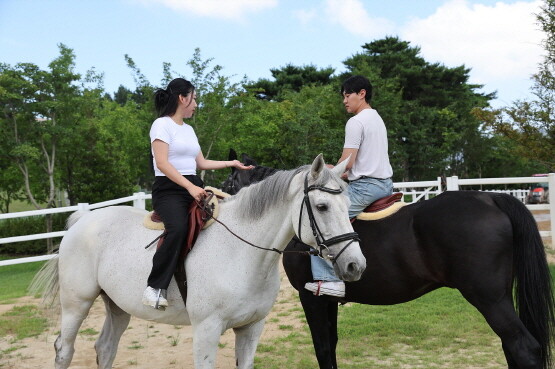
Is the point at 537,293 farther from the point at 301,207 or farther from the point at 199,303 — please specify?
the point at 199,303

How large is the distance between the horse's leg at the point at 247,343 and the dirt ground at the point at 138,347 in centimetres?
196

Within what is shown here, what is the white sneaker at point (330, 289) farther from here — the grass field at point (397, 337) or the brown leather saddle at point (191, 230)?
the grass field at point (397, 337)

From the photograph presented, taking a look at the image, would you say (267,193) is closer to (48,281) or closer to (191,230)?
(191,230)

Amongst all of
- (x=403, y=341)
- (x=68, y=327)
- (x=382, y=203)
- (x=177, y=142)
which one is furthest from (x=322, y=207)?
(x=403, y=341)

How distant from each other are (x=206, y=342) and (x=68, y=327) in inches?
55.2

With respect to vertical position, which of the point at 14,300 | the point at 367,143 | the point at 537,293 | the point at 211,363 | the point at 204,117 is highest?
the point at 204,117

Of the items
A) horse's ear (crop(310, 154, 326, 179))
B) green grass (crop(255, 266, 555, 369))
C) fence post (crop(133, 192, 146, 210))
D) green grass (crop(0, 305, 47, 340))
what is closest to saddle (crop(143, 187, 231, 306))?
horse's ear (crop(310, 154, 326, 179))

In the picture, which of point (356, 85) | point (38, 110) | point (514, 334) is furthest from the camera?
point (38, 110)

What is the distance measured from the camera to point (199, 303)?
3457 millimetres

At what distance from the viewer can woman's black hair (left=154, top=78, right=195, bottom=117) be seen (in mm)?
3852

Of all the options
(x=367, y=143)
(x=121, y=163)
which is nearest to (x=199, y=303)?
(x=367, y=143)

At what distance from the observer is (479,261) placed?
3832mm

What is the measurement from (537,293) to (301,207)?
79.1 inches

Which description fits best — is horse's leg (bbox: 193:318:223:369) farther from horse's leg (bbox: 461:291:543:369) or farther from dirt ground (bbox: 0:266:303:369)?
dirt ground (bbox: 0:266:303:369)
